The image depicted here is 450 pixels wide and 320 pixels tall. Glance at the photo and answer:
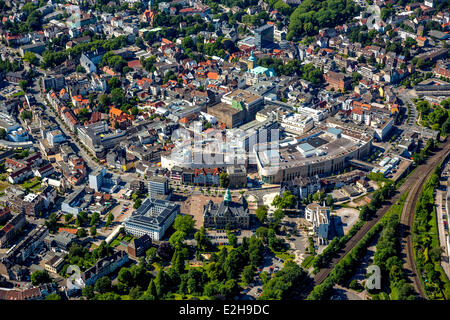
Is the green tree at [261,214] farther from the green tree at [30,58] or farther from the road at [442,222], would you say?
the green tree at [30,58]

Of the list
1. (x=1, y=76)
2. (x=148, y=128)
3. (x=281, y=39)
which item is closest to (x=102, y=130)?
(x=148, y=128)

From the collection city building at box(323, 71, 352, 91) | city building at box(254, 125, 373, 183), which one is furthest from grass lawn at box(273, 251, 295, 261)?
city building at box(323, 71, 352, 91)

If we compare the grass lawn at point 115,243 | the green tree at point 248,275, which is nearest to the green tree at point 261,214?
the green tree at point 248,275

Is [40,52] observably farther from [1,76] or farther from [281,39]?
[281,39]

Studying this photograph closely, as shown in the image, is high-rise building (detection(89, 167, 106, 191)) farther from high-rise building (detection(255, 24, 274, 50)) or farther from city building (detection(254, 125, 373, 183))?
high-rise building (detection(255, 24, 274, 50))

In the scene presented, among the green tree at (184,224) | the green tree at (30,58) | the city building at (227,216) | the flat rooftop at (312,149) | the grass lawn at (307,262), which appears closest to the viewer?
the grass lawn at (307,262)

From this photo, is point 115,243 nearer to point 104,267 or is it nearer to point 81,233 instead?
point 81,233

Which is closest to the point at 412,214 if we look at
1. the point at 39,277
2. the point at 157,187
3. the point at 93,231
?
the point at 157,187

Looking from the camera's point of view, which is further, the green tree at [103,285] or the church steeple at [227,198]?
the church steeple at [227,198]
